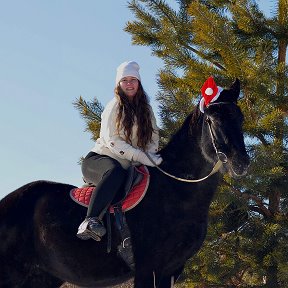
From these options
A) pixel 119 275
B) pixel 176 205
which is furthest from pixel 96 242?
pixel 176 205

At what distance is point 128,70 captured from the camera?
5.96 metres

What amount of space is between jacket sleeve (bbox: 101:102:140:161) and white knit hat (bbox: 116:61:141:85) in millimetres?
283

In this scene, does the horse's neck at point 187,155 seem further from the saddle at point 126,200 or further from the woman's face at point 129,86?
the woman's face at point 129,86

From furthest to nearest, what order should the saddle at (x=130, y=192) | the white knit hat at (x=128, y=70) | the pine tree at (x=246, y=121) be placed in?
the pine tree at (x=246, y=121), the white knit hat at (x=128, y=70), the saddle at (x=130, y=192)

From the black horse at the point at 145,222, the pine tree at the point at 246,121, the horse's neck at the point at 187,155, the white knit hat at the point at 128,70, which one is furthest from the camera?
the pine tree at the point at 246,121

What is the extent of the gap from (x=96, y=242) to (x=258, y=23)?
8948 millimetres

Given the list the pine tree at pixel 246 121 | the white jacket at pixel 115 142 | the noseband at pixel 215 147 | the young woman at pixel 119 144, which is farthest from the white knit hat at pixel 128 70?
the pine tree at pixel 246 121

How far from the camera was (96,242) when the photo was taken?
18.5ft

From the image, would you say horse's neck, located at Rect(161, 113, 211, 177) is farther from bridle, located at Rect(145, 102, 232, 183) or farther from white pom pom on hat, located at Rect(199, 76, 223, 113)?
white pom pom on hat, located at Rect(199, 76, 223, 113)

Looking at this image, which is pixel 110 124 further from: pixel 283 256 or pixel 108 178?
pixel 283 256

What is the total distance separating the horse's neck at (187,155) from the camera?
5.77 m

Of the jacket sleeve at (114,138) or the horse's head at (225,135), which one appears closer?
the horse's head at (225,135)

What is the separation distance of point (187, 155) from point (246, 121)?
7.01m

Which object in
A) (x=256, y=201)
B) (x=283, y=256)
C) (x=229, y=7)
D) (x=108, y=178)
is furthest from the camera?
(x=229, y=7)
